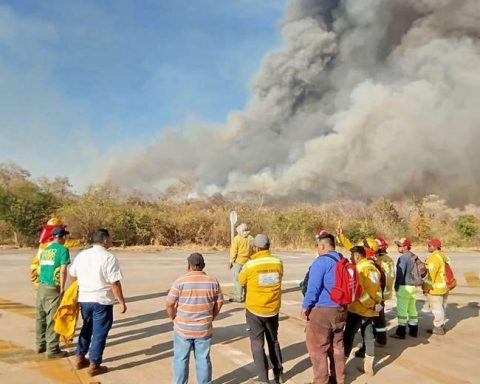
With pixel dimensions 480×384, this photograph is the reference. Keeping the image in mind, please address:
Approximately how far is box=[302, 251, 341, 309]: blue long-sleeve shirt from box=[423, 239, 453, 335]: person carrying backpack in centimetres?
323

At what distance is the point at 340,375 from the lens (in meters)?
4.72

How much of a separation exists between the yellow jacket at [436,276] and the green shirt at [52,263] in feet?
16.2

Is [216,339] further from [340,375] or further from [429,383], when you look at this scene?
[429,383]

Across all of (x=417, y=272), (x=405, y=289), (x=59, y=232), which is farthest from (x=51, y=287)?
(x=417, y=272)

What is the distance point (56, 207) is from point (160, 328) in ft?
56.0

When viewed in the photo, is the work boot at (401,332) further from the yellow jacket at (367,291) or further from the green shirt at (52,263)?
the green shirt at (52,263)

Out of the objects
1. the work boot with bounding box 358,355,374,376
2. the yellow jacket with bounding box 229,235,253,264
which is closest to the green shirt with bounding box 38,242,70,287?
the work boot with bounding box 358,355,374,376

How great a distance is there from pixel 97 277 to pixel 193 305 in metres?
1.21

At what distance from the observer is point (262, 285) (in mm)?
4789

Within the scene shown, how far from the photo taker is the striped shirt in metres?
4.21

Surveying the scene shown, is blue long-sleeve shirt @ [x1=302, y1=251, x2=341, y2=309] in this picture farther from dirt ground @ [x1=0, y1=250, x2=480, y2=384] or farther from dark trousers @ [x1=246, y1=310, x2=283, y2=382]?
dirt ground @ [x1=0, y1=250, x2=480, y2=384]

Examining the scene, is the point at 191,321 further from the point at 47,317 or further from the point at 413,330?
the point at 413,330

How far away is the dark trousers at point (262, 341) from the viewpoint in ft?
15.4

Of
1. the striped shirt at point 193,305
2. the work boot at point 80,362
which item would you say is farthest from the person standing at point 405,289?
the work boot at point 80,362
